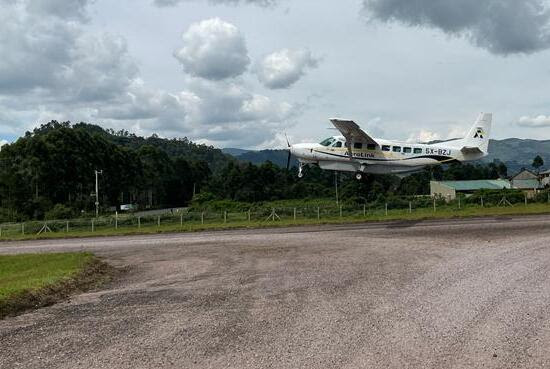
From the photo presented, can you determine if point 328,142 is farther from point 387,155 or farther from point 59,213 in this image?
point 59,213

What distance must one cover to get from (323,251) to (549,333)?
49.3 ft

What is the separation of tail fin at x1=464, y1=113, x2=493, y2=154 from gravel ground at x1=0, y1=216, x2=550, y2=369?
870 inches

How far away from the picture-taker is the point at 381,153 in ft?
134

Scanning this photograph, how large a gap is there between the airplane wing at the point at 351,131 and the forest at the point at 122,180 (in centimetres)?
409

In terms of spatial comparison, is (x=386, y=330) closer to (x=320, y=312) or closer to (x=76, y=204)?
(x=320, y=312)

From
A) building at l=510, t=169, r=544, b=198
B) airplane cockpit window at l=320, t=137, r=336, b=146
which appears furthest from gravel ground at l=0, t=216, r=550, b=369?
building at l=510, t=169, r=544, b=198

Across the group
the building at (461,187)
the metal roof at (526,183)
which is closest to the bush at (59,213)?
the building at (461,187)

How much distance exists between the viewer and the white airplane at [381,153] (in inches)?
1606

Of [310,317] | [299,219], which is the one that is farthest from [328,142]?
[310,317]

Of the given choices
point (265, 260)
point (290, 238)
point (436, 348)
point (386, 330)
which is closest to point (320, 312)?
point (386, 330)

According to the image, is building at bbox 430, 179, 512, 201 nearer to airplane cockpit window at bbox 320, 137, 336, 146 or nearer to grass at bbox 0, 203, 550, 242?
grass at bbox 0, 203, 550, 242

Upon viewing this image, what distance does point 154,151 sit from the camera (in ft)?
482

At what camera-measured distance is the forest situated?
8775 cm

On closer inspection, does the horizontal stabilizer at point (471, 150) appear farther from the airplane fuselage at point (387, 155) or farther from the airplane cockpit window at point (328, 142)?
the airplane cockpit window at point (328, 142)
